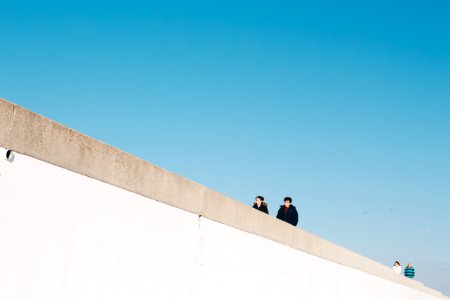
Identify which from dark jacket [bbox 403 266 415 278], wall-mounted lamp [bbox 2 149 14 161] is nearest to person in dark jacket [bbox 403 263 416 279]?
dark jacket [bbox 403 266 415 278]

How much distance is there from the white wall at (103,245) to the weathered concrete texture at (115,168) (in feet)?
0.27

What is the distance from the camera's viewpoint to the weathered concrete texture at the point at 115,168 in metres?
4.46

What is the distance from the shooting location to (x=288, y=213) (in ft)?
41.9

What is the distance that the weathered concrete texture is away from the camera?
4.46m

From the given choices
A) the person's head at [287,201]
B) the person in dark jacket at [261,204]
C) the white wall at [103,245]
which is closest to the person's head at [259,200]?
the person in dark jacket at [261,204]

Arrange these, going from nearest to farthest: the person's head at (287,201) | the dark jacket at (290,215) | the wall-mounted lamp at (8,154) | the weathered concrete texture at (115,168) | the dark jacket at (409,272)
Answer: the wall-mounted lamp at (8,154)
the weathered concrete texture at (115,168)
the dark jacket at (290,215)
the person's head at (287,201)
the dark jacket at (409,272)

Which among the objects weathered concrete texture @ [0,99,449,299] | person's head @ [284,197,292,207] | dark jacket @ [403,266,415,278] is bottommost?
weathered concrete texture @ [0,99,449,299]

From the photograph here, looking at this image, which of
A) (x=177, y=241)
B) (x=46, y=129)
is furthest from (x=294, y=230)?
(x=46, y=129)

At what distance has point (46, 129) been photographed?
4742mm

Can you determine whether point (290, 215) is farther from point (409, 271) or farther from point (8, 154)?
point (409, 271)

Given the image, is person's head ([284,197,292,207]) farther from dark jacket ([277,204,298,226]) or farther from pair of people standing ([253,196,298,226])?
dark jacket ([277,204,298,226])

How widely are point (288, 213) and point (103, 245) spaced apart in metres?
7.76

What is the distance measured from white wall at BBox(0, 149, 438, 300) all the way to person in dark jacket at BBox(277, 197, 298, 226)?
381 cm

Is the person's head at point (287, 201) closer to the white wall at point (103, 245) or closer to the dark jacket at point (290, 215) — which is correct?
the dark jacket at point (290, 215)
